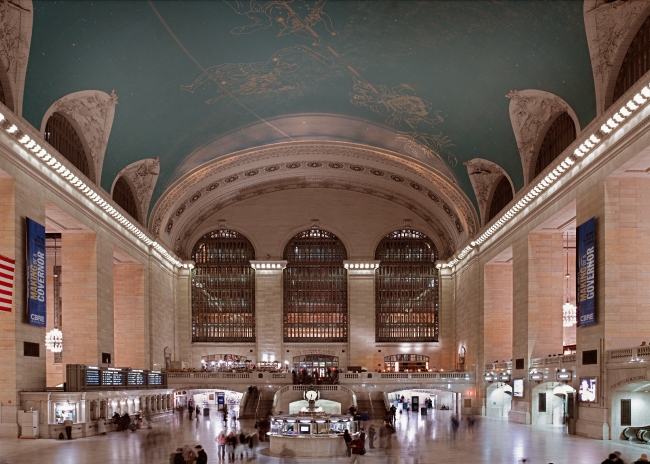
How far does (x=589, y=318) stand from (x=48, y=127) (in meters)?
17.7

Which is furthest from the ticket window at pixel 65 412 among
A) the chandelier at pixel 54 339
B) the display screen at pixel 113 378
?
the chandelier at pixel 54 339

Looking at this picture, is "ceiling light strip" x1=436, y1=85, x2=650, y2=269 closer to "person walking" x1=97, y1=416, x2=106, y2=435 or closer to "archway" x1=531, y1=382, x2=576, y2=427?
"archway" x1=531, y1=382, x2=576, y2=427

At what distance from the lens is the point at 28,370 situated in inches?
893

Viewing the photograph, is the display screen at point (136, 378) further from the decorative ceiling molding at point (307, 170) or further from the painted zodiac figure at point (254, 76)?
the painted zodiac figure at point (254, 76)

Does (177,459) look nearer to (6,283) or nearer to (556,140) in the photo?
(6,283)

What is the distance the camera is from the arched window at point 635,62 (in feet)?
66.3

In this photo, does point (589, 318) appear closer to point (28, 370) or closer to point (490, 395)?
point (490, 395)

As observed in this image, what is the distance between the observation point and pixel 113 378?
28703mm

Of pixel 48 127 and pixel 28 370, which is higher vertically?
pixel 48 127

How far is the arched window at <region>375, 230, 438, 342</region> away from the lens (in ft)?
155

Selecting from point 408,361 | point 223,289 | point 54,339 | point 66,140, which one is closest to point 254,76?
point 66,140

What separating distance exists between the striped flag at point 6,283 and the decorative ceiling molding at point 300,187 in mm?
23019

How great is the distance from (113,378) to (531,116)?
17.6 metres

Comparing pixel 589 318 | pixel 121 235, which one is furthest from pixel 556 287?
pixel 121 235
